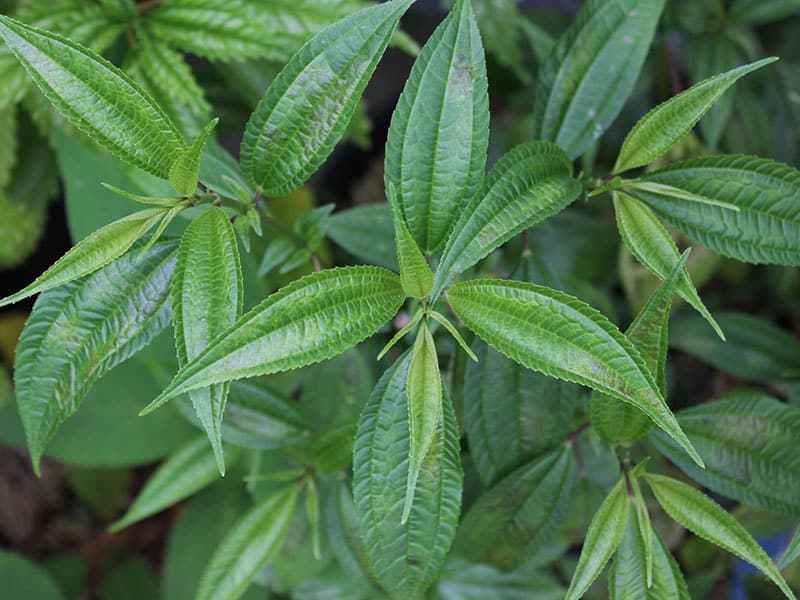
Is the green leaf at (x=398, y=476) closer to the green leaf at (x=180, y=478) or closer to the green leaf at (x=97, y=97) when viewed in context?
the green leaf at (x=97, y=97)

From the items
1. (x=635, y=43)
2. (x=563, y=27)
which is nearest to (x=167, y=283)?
(x=635, y=43)

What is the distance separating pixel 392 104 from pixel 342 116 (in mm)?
1090

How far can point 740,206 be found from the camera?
2.25 feet

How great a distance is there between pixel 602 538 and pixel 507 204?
31 centimetres

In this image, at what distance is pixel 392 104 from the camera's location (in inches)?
66.6

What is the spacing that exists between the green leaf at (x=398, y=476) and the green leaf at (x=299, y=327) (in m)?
0.08

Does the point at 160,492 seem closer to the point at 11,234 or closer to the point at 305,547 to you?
the point at 305,547

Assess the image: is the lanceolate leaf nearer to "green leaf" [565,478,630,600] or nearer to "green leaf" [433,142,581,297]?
"green leaf" [433,142,581,297]

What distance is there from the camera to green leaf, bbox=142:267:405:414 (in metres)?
0.52

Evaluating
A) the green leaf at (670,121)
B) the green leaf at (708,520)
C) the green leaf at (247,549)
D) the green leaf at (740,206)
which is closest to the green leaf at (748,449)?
the green leaf at (708,520)

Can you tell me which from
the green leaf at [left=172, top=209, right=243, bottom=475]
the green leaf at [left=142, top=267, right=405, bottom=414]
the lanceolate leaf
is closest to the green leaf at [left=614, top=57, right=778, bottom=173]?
the lanceolate leaf

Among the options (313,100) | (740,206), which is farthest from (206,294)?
(740,206)

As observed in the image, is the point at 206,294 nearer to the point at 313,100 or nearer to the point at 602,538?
the point at 313,100

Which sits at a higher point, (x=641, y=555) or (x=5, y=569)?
(x=641, y=555)
